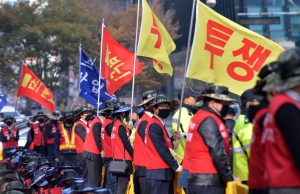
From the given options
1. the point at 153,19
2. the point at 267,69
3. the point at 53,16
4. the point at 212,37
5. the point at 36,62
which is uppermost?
the point at 53,16

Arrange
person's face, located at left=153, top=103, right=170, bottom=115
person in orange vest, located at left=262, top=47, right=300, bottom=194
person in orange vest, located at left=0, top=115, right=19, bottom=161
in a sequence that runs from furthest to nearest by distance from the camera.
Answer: person in orange vest, located at left=0, top=115, right=19, bottom=161
person's face, located at left=153, top=103, right=170, bottom=115
person in orange vest, located at left=262, top=47, right=300, bottom=194

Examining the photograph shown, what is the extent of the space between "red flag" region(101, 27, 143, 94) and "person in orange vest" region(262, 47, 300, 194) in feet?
34.5

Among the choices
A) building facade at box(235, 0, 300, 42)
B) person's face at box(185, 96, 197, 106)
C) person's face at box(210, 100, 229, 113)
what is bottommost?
person's face at box(210, 100, 229, 113)

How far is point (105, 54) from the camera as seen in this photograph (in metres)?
16.4

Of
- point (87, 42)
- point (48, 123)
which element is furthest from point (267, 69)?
point (87, 42)

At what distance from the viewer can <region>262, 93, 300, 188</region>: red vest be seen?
16.5 ft

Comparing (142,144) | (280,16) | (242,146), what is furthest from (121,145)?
(280,16)

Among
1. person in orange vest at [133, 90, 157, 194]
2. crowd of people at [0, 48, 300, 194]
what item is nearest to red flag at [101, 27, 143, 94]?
crowd of people at [0, 48, 300, 194]

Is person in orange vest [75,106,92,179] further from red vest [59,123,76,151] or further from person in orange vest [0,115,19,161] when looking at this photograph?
person in orange vest [0,115,19,161]

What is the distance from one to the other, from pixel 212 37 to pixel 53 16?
31.2 meters

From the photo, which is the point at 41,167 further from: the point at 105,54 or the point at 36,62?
the point at 36,62

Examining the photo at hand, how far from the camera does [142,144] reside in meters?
10.2

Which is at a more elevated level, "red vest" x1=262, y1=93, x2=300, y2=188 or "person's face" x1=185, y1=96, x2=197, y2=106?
"person's face" x1=185, y1=96, x2=197, y2=106

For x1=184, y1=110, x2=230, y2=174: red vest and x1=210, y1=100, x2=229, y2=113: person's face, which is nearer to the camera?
x1=184, y1=110, x2=230, y2=174: red vest
